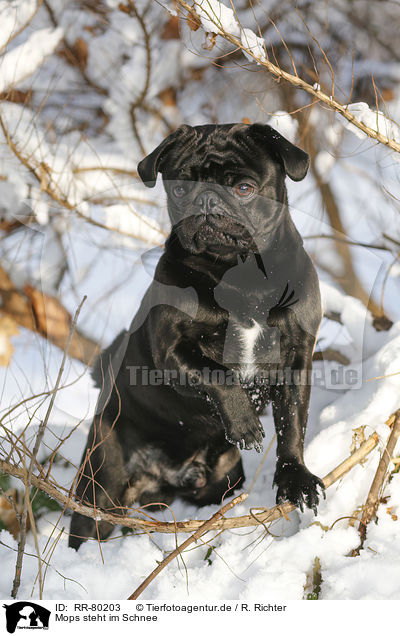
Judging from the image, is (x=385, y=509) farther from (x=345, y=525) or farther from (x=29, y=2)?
(x=29, y=2)

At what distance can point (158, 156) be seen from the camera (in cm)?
92

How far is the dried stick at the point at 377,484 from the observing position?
40.9 inches

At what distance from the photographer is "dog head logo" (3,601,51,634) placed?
873 mm

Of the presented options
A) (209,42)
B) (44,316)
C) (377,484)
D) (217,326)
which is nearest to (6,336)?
(44,316)

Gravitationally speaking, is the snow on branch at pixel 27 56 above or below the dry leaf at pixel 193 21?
above

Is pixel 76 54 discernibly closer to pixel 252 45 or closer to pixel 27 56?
pixel 27 56

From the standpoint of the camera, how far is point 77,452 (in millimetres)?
1265

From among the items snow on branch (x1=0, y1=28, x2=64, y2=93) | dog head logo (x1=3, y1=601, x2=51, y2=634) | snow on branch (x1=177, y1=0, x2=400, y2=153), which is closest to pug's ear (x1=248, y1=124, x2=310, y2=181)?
snow on branch (x1=177, y1=0, x2=400, y2=153)

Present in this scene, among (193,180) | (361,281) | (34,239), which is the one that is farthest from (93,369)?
(361,281)

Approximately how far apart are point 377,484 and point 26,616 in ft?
2.31

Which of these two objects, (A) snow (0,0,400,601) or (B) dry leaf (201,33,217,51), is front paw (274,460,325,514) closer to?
(A) snow (0,0,400,601)

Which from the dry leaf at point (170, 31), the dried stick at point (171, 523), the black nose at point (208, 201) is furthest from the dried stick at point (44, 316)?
the dry leaf at point (170, 31)

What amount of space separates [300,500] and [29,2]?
1.36 meters

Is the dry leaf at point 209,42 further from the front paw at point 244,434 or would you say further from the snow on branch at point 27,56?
the front paw at point 244,434
